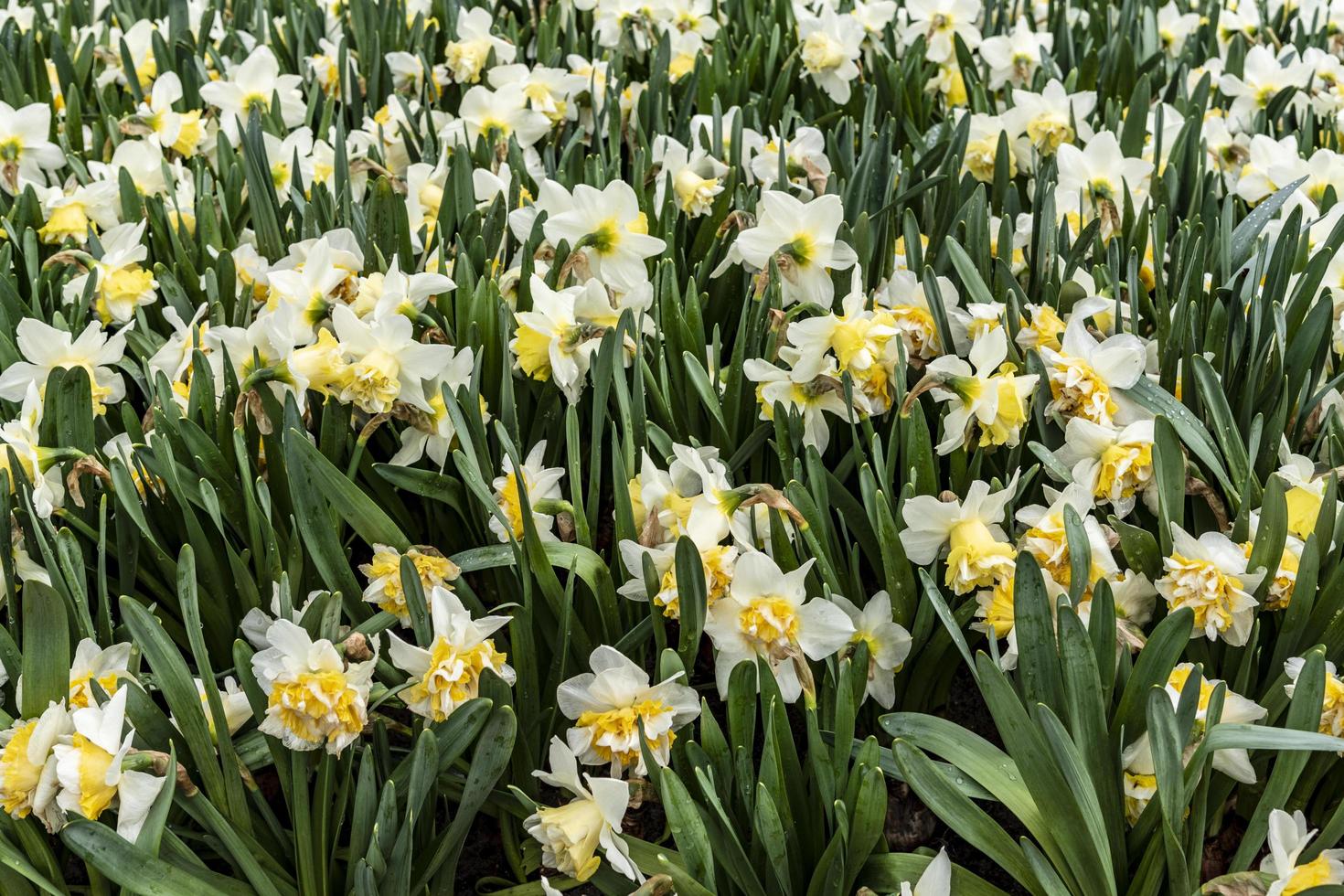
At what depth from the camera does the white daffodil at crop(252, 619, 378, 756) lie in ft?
3.95

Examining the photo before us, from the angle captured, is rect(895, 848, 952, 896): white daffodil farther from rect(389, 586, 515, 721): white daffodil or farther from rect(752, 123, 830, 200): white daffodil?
rect(752, 123, 830, 200): white daffodil

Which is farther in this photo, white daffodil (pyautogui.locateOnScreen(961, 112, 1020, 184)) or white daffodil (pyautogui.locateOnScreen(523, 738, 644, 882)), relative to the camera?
white daffodil (pyautogui.locateOnScreen(961, 112, 1020, 184))

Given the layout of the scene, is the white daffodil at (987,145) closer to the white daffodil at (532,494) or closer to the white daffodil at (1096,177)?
the white daffodil at (1096,177)

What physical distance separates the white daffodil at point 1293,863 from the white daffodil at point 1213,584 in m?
0.22

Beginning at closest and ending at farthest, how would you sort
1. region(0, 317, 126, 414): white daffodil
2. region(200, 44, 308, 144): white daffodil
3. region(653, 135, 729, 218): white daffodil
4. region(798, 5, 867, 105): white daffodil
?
region(0, 317, 126, 414): white daffodil, region(653, 135, 729, 218): white daffodil, region(200, 44, 308, 144): white daffodil, region(798, 5, 867, 105): white daffodil

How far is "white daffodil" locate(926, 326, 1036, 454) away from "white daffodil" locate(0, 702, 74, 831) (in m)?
1.02

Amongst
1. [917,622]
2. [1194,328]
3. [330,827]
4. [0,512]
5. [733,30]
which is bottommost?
[330,827]

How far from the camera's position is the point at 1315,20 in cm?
308

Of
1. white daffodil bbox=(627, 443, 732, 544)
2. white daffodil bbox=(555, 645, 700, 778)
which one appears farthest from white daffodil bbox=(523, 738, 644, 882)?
white daffodil bbox=(627, 443, 732, 544)

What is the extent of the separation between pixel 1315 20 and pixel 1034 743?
2.71m

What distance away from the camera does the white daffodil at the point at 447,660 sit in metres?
1.24

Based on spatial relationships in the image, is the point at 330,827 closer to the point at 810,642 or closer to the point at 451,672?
the point at 451,672

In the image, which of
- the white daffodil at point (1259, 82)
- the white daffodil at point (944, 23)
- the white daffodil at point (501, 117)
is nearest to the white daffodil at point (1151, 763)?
the white daffodil at point (501, 117)

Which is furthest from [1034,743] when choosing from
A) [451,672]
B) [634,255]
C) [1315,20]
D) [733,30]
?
[1315,20]
